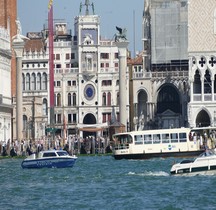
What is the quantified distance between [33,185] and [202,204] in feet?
52.8

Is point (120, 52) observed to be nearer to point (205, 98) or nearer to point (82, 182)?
point (205, 98)

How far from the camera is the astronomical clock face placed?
7092 inches

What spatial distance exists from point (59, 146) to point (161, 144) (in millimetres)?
20029

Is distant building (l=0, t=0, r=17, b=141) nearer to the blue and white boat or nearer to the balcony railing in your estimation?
the balcony railing

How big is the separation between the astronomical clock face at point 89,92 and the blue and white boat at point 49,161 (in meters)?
79.9

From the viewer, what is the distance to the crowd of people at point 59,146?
A: 13112 centimetres

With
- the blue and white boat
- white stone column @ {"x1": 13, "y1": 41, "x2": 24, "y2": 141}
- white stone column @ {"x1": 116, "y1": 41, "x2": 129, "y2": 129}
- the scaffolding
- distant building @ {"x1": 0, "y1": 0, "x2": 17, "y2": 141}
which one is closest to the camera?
the blue and white boat

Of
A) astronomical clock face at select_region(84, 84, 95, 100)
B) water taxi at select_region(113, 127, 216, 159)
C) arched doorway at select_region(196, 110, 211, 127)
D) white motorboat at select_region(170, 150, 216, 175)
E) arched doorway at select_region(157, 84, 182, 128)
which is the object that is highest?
astronomical clock face at select_region(84, 84, 95, 100)

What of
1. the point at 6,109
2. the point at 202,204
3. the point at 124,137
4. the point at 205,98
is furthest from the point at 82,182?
the point at 205,98

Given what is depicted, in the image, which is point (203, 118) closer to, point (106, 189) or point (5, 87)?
point (5, 87)

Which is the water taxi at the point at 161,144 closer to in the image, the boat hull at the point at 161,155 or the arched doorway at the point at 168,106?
the boat hull at the point at 161,155

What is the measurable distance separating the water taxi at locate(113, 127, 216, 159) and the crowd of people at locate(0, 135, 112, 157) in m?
14.8

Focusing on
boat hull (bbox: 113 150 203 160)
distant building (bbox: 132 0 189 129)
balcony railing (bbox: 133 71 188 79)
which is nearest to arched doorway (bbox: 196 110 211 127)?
distant building (bbox: 132 0 189 129)

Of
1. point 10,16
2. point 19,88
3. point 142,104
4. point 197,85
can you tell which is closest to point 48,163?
point 19,88
